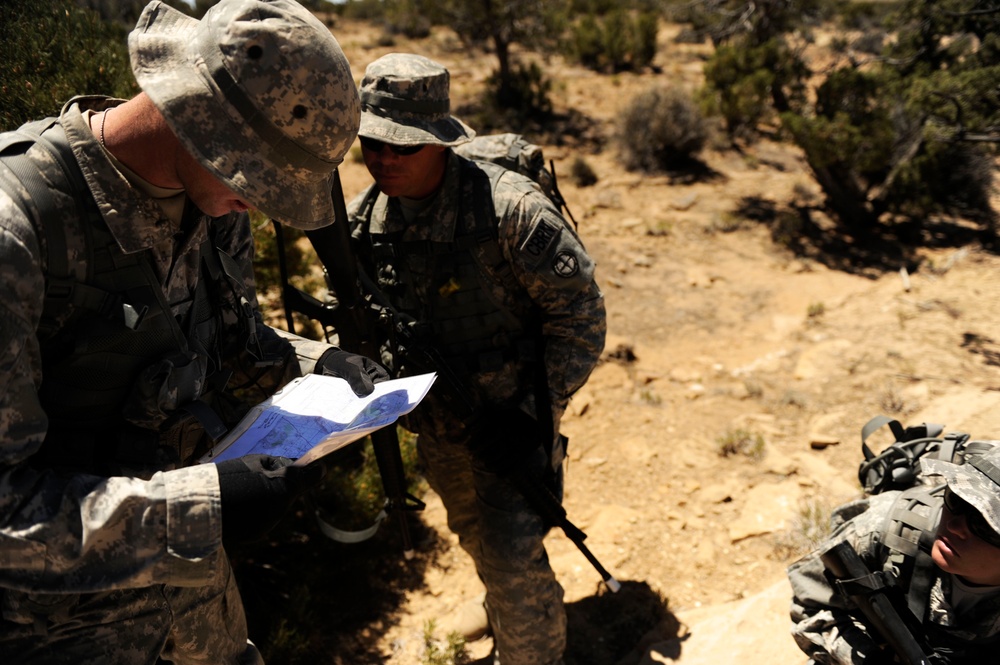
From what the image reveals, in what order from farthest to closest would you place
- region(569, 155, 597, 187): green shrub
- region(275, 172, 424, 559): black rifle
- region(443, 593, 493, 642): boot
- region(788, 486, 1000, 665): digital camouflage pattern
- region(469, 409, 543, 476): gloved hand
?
region(569, 155, 597, 187): green shrub → region(443, 593, 493, 642): boot → region(469, 409, 543, 476): gloved hand → region(275, 172, 424, 559): black rifle → region(788, 486, 1000, 665): digital camouflage pattern

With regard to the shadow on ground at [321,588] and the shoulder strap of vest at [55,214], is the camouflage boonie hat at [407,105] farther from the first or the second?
the shadow on ground at [321,588]

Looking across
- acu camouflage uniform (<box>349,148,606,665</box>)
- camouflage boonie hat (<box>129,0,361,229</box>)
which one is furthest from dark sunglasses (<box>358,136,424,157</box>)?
camouflage boonie hat (<box>129,0,361,229</box>)

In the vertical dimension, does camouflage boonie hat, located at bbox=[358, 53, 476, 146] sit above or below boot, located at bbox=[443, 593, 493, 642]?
above

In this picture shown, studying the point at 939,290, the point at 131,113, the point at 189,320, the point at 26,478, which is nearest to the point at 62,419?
the point at 26,478

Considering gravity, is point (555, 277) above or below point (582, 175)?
above

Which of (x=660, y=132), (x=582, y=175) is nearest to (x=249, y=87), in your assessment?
(x=582, y=175)

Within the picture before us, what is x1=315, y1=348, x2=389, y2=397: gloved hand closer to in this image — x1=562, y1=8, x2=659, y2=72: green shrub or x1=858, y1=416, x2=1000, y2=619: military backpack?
x1=858, y1=416, x2=1000, y2=619: military backpack

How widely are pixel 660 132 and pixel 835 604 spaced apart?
8.89 meters

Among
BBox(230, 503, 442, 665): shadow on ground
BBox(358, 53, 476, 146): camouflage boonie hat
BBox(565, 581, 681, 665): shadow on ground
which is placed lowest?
BBox(230, 503, 442, 665): shadow on ground

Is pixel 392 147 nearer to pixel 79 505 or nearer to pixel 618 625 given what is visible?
pixel 79 505

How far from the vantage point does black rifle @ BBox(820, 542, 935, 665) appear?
2180 millimetres

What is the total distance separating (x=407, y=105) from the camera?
8.71ft

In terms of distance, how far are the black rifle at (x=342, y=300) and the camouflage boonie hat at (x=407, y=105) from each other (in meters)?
0.29

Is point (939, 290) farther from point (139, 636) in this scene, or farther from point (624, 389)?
point (139, 636)
